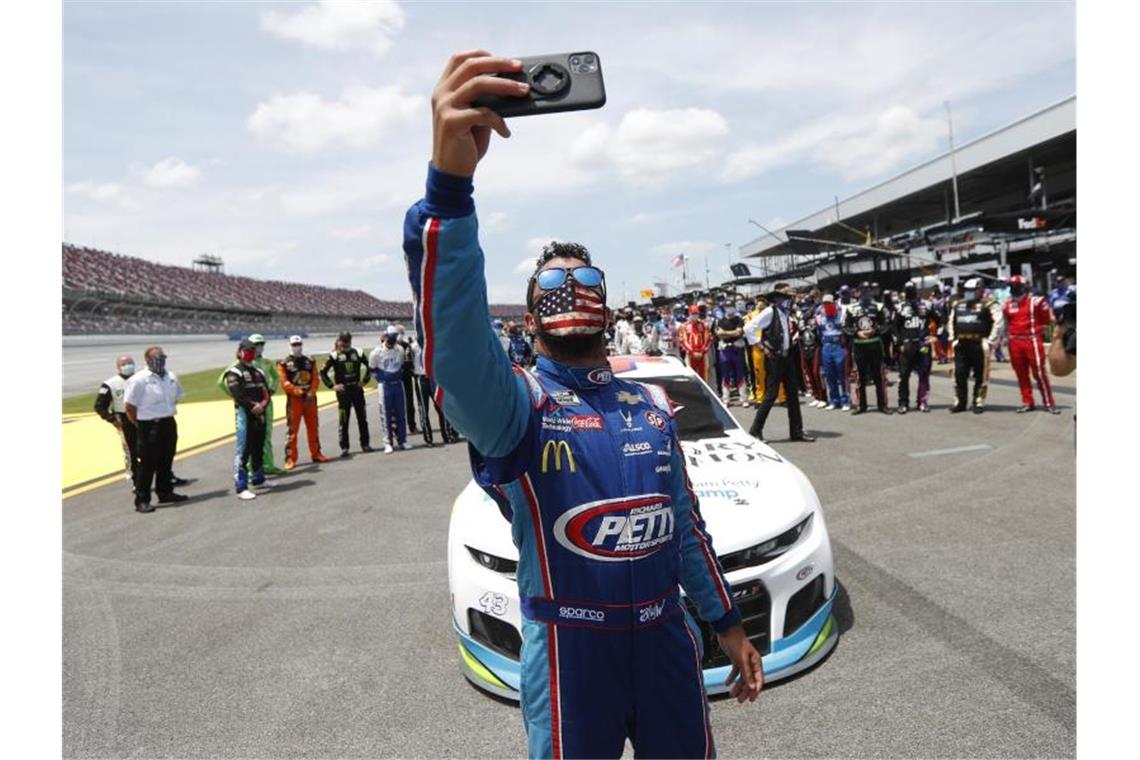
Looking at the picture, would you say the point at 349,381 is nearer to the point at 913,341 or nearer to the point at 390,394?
the point at 390,394

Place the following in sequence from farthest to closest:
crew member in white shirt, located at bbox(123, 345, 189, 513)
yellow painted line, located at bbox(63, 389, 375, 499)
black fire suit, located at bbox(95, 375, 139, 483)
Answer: yellow painted line, located at bbox(63, 389, 375, 499)
black fire suit, located at bbox(95, 375, 139, 483)
crew member in white shirt, located at bbox(123, 345, 189, 513)

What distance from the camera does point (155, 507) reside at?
7.48 metres

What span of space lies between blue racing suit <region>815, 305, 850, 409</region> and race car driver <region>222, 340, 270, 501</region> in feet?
27.6

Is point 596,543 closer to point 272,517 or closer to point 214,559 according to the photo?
point 214,559

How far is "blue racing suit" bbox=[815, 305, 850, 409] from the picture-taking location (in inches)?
435

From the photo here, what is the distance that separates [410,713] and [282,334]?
7046 centimetres

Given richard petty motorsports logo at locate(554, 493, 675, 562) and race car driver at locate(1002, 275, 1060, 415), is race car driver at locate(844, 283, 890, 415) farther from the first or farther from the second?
richard petty motorsports logo at locate(554, 493, 675, 562)

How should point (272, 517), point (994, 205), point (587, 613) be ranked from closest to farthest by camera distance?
point (587, 613) → point (272, 517) → point (994, 205)

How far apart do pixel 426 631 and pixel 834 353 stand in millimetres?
9128

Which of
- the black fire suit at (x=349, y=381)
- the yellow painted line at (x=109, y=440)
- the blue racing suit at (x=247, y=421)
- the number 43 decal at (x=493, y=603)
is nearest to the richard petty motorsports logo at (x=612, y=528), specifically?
the number 43 decal at (x=493, y=603)

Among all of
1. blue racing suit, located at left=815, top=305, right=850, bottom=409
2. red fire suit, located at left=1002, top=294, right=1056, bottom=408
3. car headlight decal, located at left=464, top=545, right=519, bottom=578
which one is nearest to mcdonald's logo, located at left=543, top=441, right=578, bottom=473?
car headlight decal, located at left=464, top=545, right=519, bottom=578

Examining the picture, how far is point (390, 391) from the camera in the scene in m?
10.7
